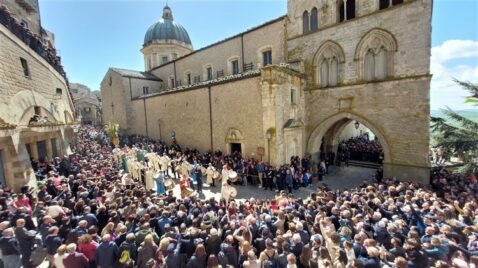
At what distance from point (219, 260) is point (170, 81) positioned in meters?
27.4

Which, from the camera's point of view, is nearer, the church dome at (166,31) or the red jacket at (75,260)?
the red jacket at (75,260)

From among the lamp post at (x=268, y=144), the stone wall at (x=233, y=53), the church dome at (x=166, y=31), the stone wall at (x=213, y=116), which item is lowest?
the lamp post at (x=268, y=144)

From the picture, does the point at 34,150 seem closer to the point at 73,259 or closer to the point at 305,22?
the point at 73,259

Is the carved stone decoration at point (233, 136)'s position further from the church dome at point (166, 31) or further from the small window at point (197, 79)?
the church dome at point (166, 31)

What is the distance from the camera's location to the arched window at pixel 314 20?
16119 millimetres

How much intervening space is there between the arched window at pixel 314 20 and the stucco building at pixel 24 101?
17178 mm

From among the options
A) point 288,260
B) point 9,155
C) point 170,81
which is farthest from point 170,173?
point 170,81

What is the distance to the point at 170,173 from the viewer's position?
16141mm

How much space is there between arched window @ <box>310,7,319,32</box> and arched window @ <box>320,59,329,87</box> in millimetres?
2551

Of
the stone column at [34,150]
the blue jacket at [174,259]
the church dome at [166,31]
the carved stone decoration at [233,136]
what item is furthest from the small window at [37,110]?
the church dome at [166,31]

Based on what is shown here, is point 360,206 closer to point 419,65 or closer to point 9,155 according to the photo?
point 419,65

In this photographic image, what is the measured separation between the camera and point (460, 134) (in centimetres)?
1148

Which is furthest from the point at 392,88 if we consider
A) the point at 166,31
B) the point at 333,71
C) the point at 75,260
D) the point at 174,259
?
the point at 166,31

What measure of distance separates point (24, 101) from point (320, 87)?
17067mm
